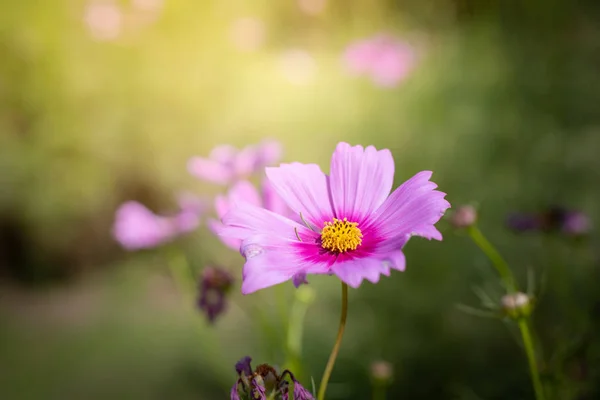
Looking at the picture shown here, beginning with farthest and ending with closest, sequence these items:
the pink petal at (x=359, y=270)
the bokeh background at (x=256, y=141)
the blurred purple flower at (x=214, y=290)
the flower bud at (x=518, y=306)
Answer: the bokeh background at (x=256, y=141) < the blurred purple flower at (x=214, y=290) < the flower bud at (x=518, y=306) < the pink petal at (x=359, y=270)

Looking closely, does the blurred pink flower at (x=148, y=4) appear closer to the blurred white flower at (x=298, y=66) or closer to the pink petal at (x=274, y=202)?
the blurred white flower at (x=298, y=66)

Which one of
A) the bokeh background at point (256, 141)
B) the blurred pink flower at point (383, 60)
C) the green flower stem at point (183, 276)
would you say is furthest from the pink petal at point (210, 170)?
the blurred pink flower at point (383, 60)

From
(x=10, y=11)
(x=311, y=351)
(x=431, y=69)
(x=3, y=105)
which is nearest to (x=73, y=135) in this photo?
(x=3, y=105)

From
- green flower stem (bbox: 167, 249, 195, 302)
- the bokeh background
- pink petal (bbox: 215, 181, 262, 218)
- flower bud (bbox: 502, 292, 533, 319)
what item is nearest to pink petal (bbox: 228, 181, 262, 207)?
pink petal (bbox: 215, 181, 262, 218)

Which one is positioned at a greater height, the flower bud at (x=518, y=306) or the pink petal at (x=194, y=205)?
the flower bud at (x=518, y=306)

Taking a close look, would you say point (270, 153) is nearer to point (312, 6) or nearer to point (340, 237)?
point (340, 237)

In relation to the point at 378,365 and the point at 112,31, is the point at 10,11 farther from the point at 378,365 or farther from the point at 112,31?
the point at 378,365
